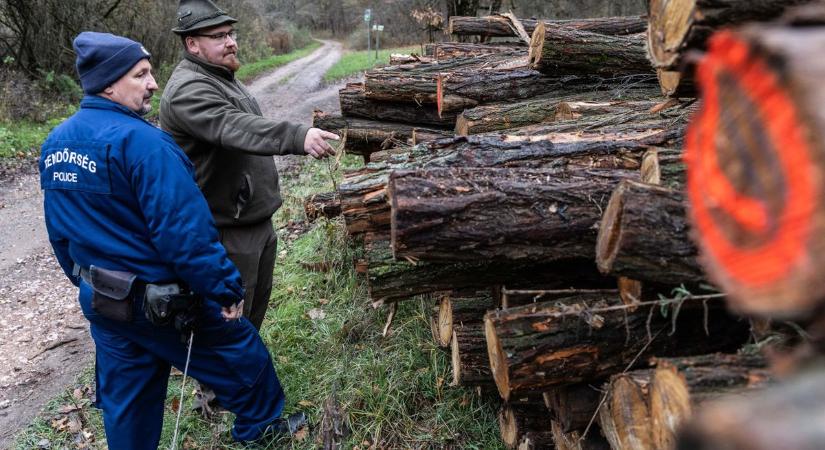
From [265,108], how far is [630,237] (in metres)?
13.8

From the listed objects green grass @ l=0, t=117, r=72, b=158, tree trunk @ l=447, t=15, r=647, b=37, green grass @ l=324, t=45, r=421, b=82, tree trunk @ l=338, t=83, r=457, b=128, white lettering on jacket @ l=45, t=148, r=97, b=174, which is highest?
tree trunk @ l=447, t=15, r=647, b=37

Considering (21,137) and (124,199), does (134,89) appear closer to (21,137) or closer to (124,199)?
(124,199)

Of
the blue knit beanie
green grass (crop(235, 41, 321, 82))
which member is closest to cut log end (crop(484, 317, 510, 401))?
the blue knit beanie

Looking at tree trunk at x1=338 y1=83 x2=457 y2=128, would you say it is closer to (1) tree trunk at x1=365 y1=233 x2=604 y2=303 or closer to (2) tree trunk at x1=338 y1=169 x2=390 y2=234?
(2) tree trunk at x1=338 y1=169 x2=390 y2=234

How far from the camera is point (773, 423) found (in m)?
0.67

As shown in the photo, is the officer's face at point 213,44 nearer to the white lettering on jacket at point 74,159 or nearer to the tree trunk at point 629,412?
the white lettering on jacket at point 74,159

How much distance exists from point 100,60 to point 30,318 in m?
3.75

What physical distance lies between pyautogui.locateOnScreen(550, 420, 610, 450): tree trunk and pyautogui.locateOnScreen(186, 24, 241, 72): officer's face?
9.55 feet

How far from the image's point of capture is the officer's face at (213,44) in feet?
11.7

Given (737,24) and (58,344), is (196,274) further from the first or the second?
(58,344)

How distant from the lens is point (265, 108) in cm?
1449

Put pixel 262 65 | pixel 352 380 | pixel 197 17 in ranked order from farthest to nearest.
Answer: pixel 262 65 → pixel 352 380 → pixel 197 17

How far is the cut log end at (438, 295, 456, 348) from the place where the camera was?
322cm

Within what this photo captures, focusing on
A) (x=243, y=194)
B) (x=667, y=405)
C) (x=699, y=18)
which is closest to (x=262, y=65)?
(x=243, y=194)
